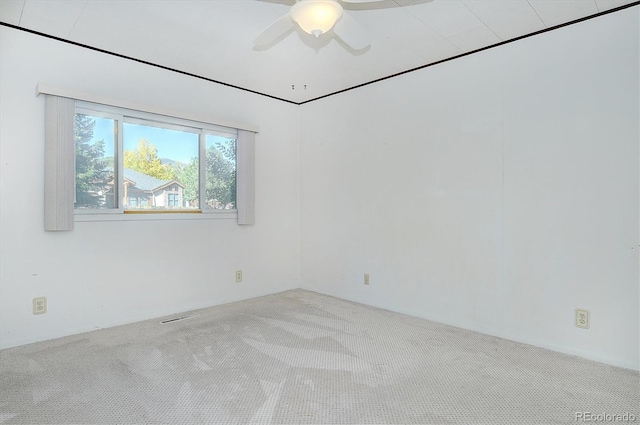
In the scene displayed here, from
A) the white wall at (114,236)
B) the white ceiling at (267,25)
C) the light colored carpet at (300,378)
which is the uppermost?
the white ceiling at (267,25)

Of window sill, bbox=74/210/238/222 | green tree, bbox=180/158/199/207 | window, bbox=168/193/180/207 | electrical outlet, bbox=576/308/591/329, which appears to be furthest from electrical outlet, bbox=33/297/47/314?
electrical outlet, bbox=576/308/591/329

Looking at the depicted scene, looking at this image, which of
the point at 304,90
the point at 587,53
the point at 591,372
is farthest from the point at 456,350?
the point at 304,90

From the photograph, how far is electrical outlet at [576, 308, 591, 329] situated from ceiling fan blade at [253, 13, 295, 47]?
2663 mm

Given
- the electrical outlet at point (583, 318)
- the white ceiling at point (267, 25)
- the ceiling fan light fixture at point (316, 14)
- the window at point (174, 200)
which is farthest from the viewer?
the window at point (174, 200)

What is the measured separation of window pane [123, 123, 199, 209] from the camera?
3232 millimetres

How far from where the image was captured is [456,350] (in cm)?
258

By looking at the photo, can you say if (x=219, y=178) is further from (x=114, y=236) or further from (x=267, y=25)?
(x=267, y=25)

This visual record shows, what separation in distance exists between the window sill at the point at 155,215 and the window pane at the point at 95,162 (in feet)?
0.27

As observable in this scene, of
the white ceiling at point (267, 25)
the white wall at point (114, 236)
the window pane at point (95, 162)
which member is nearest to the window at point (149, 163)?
the window pane at point (95, 162)

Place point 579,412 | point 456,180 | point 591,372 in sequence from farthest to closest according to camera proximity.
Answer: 1. point 456,180
2. point 591,372
3. point 579,412

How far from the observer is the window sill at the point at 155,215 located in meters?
2.94

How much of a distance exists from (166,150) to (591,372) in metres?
3.79

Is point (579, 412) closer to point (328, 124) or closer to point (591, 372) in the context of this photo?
point (591, 372)

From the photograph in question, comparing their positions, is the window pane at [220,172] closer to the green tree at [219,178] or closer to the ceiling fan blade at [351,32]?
the green tree at [219,178]
